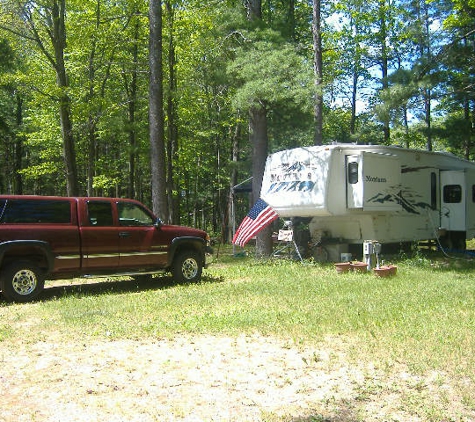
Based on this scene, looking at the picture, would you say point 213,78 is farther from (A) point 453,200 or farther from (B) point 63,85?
(A) point 453,200

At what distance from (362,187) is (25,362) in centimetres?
915

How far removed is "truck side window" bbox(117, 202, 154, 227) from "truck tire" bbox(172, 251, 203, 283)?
3.28ft

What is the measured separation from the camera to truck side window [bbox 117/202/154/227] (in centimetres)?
1023

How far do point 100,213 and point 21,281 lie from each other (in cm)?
193

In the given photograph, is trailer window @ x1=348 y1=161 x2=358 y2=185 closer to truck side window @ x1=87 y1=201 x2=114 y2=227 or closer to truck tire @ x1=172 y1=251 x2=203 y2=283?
truck tire @ x1=172 y1=251 x2=203 y2=283

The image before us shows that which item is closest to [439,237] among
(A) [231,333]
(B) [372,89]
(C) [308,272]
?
(C) [308,272]

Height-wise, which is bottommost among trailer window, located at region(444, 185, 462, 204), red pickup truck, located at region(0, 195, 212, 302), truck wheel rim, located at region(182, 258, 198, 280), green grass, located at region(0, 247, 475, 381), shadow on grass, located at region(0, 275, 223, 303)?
shadow on grass, located at region(0, 275, 223, 303)

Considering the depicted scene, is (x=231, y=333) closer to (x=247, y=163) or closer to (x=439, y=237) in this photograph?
(x=439, y=237)

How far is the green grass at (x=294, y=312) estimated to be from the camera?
18.9ft

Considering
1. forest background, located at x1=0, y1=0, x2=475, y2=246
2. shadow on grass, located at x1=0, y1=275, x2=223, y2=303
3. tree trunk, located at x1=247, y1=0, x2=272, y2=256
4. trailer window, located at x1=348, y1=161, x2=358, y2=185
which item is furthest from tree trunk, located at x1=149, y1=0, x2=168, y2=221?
trailer window, located at x1=348, y1=161, x2=358, y2=185

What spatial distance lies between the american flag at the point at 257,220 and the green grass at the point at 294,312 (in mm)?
2351

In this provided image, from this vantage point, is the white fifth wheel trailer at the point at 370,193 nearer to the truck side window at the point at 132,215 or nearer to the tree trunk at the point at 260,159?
the tree trunk at the point at 260,159

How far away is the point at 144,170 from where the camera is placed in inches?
1297

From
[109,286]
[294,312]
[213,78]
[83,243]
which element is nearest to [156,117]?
[213,78]
